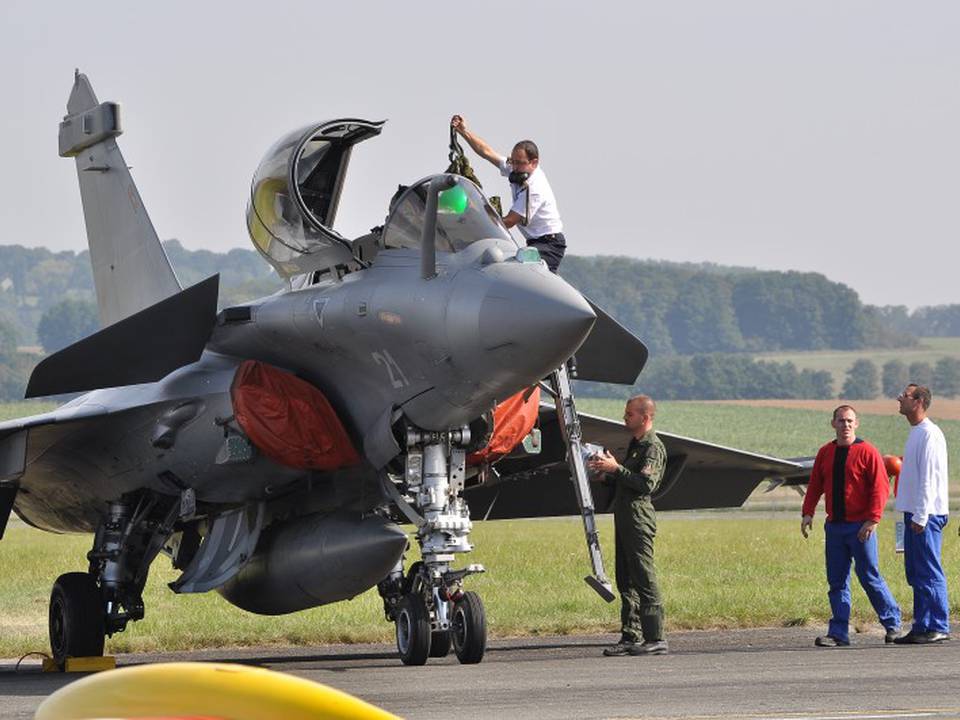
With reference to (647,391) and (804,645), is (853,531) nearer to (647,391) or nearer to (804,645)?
(804,645)

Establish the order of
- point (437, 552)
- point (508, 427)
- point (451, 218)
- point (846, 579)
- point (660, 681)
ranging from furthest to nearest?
point (846, 579) → point (508, 427) → point (437, 552) → point (451, 218) → point (660, 681)

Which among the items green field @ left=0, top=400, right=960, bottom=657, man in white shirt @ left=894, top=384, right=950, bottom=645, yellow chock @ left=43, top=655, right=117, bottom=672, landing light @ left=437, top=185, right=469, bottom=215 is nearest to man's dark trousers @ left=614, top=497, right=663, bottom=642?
Answer: man in white shirt @ left=894, top=384, right=950, bottom=645

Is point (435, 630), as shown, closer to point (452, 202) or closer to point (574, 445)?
point (574, 445)

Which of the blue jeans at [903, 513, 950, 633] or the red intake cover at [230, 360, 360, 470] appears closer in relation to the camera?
the red intake cover at [230, 360, 360, 470]

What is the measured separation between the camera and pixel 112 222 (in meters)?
17.2

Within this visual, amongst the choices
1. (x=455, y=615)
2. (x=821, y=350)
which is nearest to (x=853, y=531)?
(x=455, y=615)

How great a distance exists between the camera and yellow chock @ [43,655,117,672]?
1384cm

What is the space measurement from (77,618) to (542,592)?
7.42 m

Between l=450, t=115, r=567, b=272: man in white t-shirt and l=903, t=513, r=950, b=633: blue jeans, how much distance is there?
3.27 m

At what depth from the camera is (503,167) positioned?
13070 millimetres

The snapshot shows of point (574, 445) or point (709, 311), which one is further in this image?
point (709, 311)

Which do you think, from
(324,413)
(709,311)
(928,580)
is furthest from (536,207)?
(709,311)

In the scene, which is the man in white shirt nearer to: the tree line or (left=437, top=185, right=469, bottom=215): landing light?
(left=437, top=185, right=469, bottom=215): landing light

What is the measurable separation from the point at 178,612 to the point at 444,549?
333 inches
